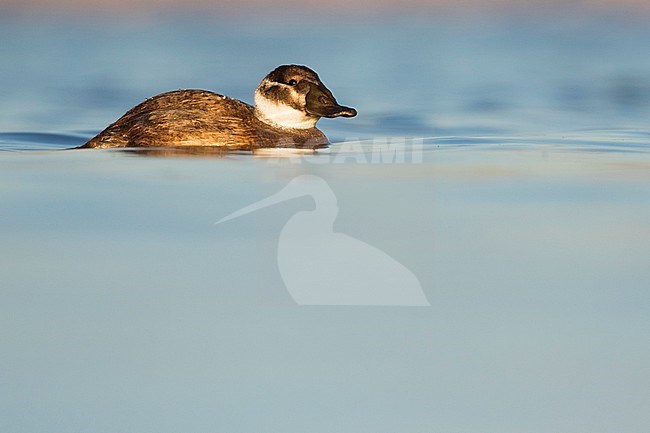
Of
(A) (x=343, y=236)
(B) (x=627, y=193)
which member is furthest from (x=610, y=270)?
(B) (x=627, y=193)

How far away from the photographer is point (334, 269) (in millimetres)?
4148

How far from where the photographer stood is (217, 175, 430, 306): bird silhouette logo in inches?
150

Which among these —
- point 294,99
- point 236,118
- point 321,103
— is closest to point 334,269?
point 236,118

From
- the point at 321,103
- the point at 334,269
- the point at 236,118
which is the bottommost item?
the point at 334,269

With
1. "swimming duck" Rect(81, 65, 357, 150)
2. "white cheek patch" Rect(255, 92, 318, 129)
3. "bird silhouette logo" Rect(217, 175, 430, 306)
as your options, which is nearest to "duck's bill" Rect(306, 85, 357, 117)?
"swimming duck" Rect(81, 65, 357, 150)

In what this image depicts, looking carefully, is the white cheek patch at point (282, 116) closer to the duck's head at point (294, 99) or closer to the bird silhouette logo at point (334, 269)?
the duck's head at point (294, 99)

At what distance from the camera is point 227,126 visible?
9.02 m

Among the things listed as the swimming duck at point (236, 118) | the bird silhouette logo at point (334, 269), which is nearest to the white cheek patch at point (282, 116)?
the swimming duck at point (236, 118)

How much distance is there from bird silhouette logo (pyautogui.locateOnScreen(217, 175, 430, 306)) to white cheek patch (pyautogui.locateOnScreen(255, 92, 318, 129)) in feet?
15.4

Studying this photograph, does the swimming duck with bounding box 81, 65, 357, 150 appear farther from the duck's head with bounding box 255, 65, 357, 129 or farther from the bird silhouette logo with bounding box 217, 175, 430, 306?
the bird silhouette logo with bounding box 217, 175, 430, 306

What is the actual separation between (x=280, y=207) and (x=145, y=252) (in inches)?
46.0

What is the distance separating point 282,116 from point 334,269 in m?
5.82

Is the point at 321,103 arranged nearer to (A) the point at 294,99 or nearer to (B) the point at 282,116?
(A) the point at 294,99

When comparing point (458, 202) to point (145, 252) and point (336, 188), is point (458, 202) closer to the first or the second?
point (336, 188)
